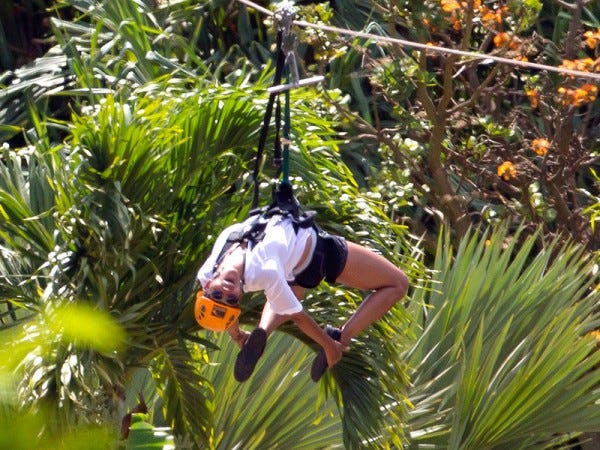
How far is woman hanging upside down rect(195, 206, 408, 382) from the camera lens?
3.52 m

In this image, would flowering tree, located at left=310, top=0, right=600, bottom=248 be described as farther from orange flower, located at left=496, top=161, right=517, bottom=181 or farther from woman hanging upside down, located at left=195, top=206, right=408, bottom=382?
woman hanging upside down, located at left=195, top=206, right=408, bottom=382

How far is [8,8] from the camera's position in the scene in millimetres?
8508

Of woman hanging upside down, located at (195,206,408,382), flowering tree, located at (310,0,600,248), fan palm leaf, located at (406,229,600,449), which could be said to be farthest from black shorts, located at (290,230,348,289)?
flowering tree, located at (310,0,600,248)

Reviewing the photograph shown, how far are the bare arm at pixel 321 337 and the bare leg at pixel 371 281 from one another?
67 millimetres

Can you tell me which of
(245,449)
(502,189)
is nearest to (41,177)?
(245,449)

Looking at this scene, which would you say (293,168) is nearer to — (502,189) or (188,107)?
(188,107)

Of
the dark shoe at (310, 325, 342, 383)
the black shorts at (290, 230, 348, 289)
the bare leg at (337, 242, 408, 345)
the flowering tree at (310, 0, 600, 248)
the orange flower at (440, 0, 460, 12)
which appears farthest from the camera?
the flowering tree at (310, 0, 600, 248)

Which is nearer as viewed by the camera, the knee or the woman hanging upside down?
the woman hanging upside down

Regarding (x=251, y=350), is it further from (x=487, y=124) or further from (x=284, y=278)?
(x=487, y=124)

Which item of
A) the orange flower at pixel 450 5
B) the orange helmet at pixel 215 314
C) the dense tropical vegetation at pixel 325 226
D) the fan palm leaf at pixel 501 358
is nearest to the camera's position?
→ the orange helmet at pixel 215 314

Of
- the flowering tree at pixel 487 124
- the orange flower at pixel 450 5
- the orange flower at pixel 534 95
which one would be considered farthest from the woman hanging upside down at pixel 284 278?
the orange flower at pixel 534 95

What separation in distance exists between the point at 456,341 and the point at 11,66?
169 inches

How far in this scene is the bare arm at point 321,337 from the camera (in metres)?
3.79

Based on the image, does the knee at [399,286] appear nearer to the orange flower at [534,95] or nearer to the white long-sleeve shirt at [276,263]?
the white long-sleeve shirt at [276,263]
